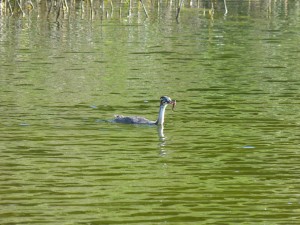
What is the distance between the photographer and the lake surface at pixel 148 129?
11.2 meters

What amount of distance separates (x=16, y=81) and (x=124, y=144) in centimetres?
745

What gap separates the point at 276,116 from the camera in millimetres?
17641

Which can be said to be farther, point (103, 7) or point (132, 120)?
point (103, 7)

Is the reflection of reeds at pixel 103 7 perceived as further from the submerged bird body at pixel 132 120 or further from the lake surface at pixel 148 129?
the submerged bird body at pixel 132 120

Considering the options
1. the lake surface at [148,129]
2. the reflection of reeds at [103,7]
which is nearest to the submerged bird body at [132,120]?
the lake surface at [148,129]

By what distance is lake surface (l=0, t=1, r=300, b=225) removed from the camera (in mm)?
11223

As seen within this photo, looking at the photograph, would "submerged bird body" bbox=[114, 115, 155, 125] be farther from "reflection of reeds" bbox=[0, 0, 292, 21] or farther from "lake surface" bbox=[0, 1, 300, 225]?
"reflection of reeds" bbox=[0, 0, 292, 21]

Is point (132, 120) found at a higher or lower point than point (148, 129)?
higher

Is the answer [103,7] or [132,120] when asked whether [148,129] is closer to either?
[132,120]

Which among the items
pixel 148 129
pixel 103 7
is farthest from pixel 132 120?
pixel 103 7

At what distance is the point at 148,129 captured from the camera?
1703 centimetres

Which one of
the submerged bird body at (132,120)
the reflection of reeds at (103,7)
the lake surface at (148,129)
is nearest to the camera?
the lake surface at (148,129)

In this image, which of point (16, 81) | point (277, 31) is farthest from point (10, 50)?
point (277, 31)

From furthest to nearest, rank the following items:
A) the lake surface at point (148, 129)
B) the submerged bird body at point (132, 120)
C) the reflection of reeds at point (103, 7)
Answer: the reflection of reeds at point (103, 7) → the submerged bird body at point (132, 120) → the lake surface at point (148, 129)
